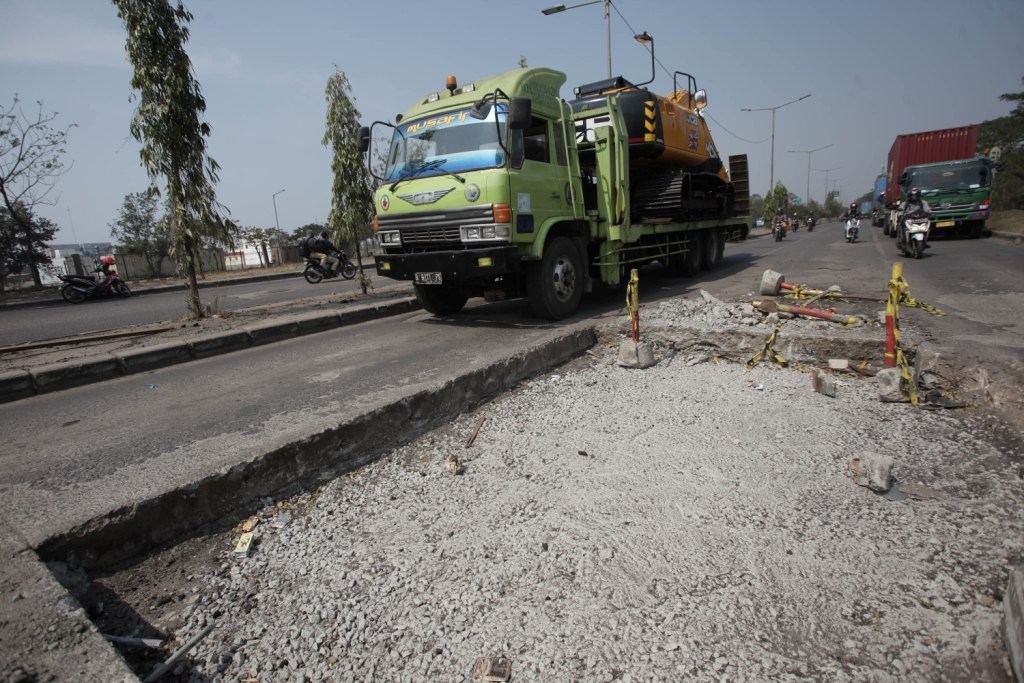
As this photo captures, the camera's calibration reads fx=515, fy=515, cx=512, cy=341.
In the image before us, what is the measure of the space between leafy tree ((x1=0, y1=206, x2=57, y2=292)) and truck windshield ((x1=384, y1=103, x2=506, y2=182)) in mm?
16496

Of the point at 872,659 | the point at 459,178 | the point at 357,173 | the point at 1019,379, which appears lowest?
the point at 872,659

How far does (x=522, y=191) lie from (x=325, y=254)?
10.1 metres

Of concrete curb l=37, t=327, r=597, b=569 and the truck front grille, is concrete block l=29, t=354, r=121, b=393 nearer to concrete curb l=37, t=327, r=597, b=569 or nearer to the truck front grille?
the truck front grille

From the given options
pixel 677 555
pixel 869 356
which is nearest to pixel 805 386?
pixel 869 356

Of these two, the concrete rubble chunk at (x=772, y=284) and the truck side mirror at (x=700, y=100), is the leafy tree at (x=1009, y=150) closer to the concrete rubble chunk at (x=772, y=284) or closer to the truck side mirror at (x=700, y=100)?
the truck side mirror at (x=700, y=100)

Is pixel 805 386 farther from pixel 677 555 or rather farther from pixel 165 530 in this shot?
pixel 165 530

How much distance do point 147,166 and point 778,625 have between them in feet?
28.2

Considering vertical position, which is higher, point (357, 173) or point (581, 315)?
point (357, 173)

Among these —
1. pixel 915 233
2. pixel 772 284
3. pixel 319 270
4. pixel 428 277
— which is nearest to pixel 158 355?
pixel 428 277

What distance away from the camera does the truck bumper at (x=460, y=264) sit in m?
5.52

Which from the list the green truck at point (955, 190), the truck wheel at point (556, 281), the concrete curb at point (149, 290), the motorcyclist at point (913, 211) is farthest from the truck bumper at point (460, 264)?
the green truck at point (955, 190)

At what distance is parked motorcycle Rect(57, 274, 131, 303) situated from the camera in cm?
1248

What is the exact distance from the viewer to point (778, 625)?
75.5 inches

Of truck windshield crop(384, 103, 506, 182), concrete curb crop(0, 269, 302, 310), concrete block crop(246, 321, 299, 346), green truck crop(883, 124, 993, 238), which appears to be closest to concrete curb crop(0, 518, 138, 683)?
concrete block crop(246, 321, 299, 346)
